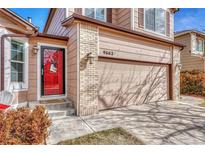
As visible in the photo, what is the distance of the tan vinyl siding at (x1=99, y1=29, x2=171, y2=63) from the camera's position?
6453 mm

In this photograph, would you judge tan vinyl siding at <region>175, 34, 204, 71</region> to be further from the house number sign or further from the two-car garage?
the house number sign

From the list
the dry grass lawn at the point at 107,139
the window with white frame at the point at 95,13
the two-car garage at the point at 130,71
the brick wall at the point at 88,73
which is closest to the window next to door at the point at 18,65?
the brick wall at the point at 88,73

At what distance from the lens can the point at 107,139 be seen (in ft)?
12.0

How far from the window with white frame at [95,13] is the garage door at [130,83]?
313cm

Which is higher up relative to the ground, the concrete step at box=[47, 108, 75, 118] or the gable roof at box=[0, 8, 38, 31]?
the gable roof at box=[0, 8, 38, 31]

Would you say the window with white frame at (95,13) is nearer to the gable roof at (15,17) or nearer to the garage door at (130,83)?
the garage door at (130,83)

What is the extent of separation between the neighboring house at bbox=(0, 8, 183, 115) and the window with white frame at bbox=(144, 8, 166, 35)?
34 cm

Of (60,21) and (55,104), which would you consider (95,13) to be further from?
(55,104)

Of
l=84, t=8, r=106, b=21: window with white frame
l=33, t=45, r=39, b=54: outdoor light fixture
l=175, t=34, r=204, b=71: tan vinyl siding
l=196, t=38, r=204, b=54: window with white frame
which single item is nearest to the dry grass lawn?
l=33, t=45, r=39, b=54: outdoor light fixture

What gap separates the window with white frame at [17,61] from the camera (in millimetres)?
5504

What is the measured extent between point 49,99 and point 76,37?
9.19 feet

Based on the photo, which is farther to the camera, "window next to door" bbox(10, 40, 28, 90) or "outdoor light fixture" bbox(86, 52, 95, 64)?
"outdoor light fixture" bbox(86, 52, 95, 64)

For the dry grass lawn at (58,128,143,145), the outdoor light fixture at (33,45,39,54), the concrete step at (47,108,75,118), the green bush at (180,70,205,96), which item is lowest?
the dry grass lawn at (58,128,143,145)
